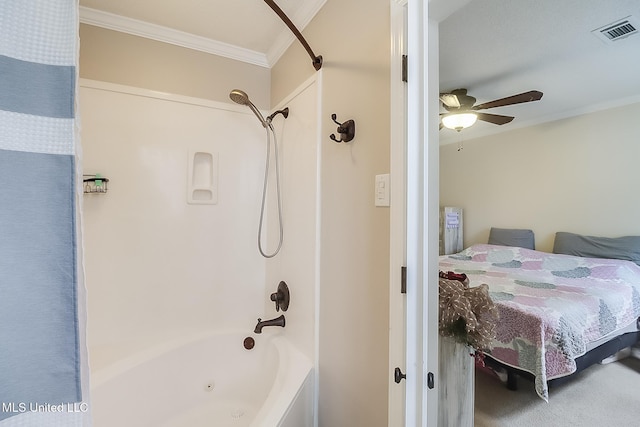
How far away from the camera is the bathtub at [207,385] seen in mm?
1297

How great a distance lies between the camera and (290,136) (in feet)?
5.76

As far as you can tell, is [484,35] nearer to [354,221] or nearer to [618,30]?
[618,30]

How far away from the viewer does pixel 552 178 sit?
348cm

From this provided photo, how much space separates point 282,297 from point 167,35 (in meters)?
1.87

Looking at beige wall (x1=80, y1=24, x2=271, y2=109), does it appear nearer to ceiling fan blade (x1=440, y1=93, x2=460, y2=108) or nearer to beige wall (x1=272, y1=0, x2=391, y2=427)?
beige wall (x1=272, y1=0, x2=391, y2=427)

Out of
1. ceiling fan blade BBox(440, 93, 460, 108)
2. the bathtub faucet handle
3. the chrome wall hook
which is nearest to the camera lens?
the chrome wall hook

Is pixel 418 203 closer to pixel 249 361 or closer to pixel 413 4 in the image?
pixel 413 4

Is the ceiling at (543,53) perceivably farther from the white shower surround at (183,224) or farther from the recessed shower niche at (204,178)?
the recessed shower niche at (204,178)

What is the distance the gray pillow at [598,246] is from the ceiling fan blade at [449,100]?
229 cm

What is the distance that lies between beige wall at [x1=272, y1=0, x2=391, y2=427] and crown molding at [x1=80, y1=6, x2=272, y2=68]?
766 mm

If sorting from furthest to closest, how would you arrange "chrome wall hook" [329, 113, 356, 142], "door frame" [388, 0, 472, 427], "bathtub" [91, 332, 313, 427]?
"bathtub" [91, 332, 313, 427] → "chrome wall hook" [329, 113, 356, 142] → "door frame" [388, 0, 472, 427]

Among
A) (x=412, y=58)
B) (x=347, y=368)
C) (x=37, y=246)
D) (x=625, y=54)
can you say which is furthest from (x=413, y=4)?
(x=625, y=54)

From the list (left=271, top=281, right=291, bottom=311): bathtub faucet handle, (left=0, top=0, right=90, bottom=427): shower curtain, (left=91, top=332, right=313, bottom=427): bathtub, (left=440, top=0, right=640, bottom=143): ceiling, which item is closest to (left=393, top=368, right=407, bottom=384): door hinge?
(left=91, top=332, right=313, bottom=427): bathtub

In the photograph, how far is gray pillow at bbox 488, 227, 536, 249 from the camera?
3588 mm
